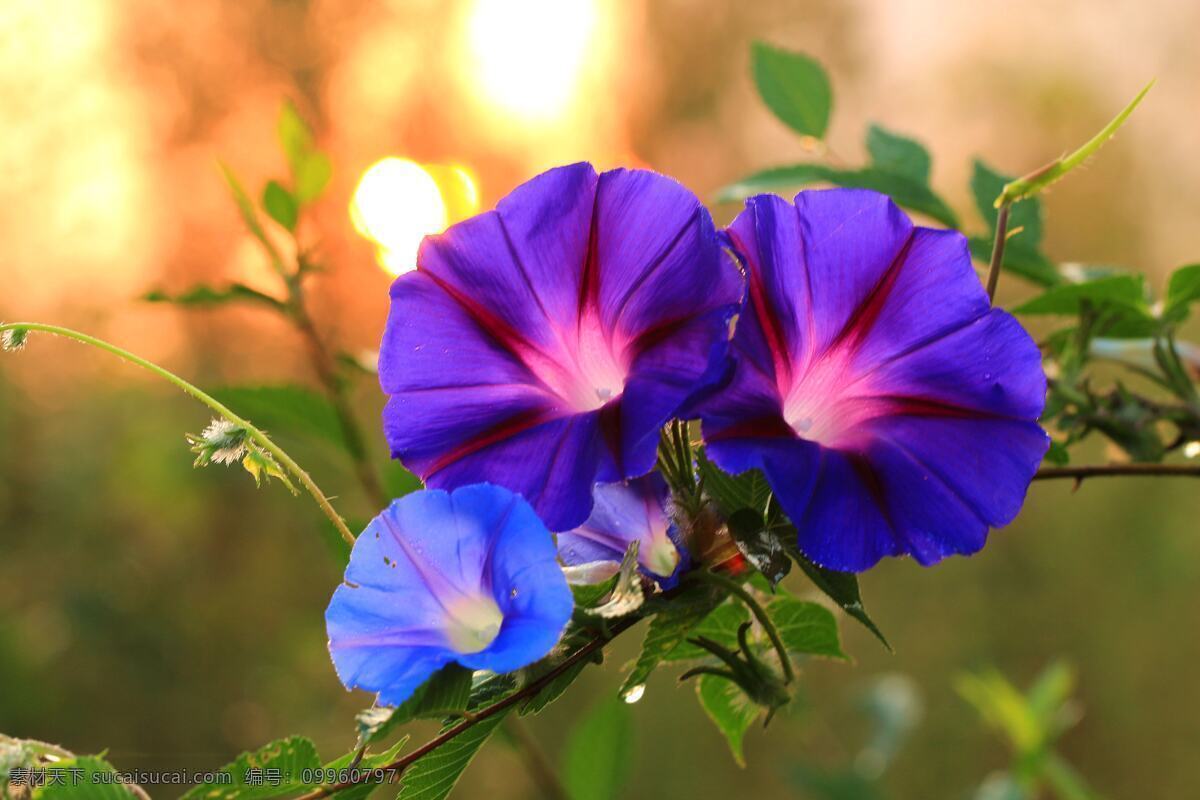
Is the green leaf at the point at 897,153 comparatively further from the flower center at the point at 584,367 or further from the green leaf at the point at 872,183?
the flower center at the point at 584,367

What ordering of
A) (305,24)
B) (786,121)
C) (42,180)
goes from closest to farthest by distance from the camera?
(786,121) < (42,180) < (305,24)

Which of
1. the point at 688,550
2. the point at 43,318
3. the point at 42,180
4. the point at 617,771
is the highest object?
the point at 42,180

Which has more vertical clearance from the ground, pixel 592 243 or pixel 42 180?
pixel 42 180

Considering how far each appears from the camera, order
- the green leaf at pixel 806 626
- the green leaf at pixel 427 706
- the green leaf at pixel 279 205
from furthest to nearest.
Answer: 1. the green leaf at pixel 279 205
2. the green leaf at pixel 806 626
3. the green leaf at pixel 427 706

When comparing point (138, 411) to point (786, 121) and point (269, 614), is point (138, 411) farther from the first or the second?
point (786, 121)

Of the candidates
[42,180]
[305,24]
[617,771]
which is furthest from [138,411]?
[617,771]

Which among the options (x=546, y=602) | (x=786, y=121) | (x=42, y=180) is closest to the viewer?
(x=546, y=602)

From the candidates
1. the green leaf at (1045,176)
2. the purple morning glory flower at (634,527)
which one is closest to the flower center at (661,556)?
the purple morning glory flower at (634,527)
